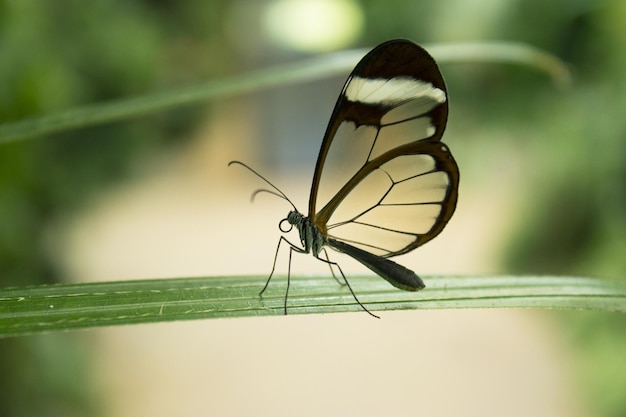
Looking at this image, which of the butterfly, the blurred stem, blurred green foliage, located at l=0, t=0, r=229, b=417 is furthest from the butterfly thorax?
blurred green foliage, located at l=0, t=0, r=229, b=417

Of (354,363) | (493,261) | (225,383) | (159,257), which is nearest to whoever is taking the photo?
(225,383)

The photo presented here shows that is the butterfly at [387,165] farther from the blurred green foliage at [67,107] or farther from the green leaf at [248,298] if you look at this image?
the blurred green foliage at [67,107]

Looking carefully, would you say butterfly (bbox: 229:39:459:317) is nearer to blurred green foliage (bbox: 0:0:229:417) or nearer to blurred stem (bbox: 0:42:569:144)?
blurred stem (bbox: 0:42:569:144)

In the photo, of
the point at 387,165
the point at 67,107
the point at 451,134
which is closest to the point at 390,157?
the point at 387,165

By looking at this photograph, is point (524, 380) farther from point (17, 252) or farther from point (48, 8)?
point (48, 8)

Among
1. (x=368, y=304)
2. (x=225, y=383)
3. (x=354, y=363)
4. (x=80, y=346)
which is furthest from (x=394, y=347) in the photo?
(x=368, y=304)

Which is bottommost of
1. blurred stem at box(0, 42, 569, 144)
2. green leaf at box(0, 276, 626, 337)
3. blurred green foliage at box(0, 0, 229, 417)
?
blurred green foliage at box(0, 0, 229, 417)

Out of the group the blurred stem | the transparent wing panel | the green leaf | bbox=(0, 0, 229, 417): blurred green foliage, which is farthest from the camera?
bbox=(0, 0, 229, 417): blurred green foliage

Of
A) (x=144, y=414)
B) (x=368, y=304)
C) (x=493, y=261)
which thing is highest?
(x=368, y=304)

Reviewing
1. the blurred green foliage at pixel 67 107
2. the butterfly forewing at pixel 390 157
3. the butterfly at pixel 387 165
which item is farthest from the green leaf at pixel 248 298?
the blurred green foliage at pixel 67 107
